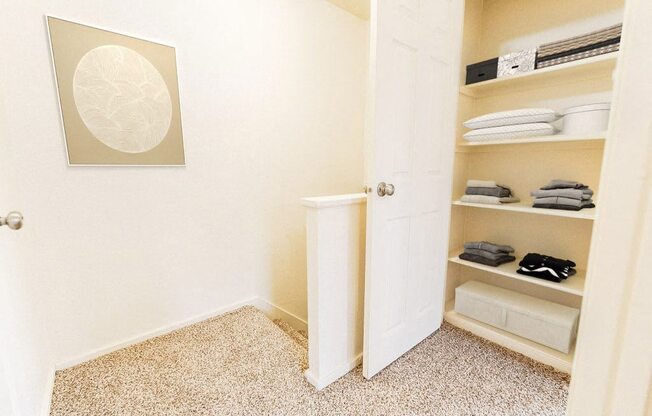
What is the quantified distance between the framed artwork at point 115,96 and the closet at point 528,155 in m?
1.89

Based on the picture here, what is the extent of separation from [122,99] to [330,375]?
5.95 feet

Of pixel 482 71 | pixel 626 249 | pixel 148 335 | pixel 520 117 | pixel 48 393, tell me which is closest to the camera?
pixel 626 249

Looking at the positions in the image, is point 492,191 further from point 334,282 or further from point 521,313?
point 334,282

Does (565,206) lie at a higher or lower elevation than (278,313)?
higher

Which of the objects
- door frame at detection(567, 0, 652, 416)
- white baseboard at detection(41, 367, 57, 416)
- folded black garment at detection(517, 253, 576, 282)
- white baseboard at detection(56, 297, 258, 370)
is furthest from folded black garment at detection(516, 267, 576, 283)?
white baseboard at detection(41, 367, 57, 416)

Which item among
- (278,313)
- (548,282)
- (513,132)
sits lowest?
(278,313)

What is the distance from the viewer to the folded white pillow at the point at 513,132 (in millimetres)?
1562

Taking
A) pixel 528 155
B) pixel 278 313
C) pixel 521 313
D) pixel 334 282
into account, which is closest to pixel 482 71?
pixel 528 155

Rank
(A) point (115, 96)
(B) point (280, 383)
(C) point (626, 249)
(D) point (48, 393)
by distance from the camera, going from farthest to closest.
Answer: (A) point (115, 96) < (B) point (280, 383) < (D) point (48, 393) < (C) point (626, 249)

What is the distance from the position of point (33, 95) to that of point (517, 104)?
8.97 feet

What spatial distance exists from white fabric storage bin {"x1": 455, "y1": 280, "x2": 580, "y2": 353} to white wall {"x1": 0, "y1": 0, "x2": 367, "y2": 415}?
1340 millimetres

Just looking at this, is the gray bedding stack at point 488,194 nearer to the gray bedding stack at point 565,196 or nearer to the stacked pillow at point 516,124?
the gray bedding stack at point 565,196

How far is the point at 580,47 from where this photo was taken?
57.6 inches

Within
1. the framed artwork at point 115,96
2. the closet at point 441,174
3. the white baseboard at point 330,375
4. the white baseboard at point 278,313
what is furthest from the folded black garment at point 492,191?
the framed artwork at point 115,96
